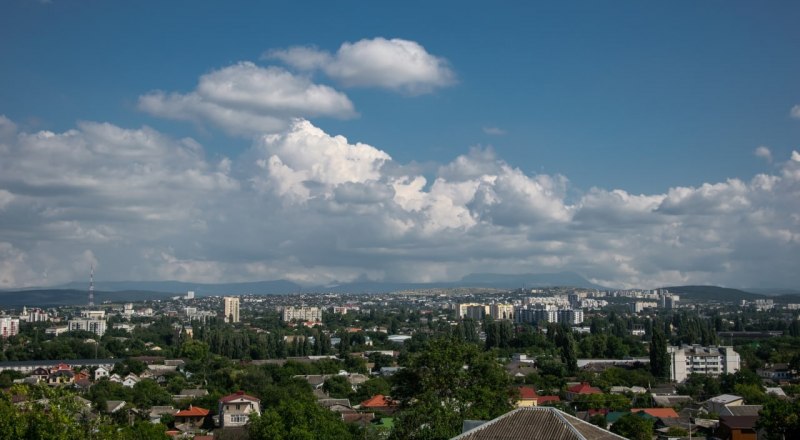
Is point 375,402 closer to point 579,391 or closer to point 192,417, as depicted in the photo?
point 192,417

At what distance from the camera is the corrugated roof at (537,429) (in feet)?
44.2

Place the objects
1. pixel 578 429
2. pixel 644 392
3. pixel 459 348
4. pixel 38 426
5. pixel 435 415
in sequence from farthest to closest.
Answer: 1. pixel 644 392
2. pixel 459 348
3. pixel 435 415
4. pixel 578 429
5. pixel 38 426

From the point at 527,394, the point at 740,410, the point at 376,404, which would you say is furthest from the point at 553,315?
the point at 740,410

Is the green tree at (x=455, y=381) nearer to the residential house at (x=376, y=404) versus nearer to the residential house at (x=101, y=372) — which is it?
the residential house at (x=376, y=404)

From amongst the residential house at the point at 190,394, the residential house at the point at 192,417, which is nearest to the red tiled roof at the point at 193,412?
the residential house at the point at 192,417

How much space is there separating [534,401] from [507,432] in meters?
23.7

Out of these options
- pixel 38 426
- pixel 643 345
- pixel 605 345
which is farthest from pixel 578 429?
pixel 643 345

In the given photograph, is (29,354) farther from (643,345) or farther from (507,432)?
→ (507,432)

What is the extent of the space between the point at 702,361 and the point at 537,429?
4713 cm

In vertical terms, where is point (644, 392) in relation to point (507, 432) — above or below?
below

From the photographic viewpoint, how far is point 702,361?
56.5 m

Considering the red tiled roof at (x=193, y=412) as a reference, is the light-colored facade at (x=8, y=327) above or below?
below

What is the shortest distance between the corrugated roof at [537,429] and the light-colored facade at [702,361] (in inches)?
1693

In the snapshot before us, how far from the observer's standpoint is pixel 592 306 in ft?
625
